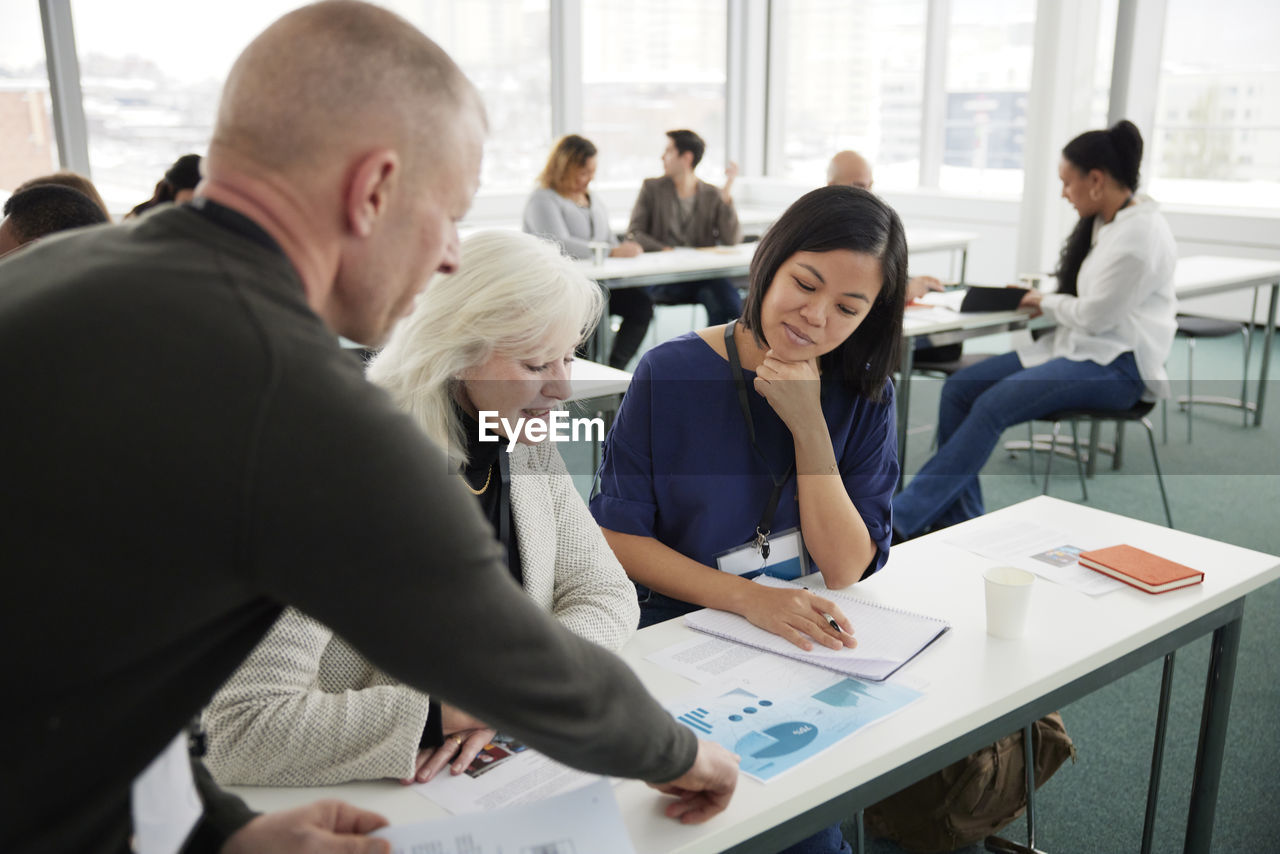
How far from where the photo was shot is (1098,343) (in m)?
3.71

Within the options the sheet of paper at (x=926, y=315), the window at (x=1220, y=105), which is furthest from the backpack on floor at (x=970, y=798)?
the window at (x=1220, y=105)

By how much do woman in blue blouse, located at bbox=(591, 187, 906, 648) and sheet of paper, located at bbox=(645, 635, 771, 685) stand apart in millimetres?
264

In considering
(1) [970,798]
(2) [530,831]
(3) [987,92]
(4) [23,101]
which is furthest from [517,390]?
(3) [987,92]

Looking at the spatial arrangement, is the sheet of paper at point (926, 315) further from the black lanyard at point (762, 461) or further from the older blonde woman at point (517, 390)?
the older blonde woman at point (517, 390)

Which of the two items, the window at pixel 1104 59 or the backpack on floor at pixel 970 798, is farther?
the window at pixel 1104 59

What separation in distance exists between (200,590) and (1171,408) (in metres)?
5.83

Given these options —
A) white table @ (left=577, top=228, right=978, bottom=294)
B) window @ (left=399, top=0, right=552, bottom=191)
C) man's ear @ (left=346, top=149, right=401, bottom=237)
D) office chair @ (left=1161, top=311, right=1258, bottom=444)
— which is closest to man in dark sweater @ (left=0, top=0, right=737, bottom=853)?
man's ear @ (left=346, top=149, right=401, bottom=237)

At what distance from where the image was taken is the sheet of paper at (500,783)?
1.09 meters

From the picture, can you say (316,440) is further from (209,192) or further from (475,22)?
(475,22)

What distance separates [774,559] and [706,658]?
39 cm

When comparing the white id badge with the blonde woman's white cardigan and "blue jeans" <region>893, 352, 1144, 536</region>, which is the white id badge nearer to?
the blonde woman's white cardigan

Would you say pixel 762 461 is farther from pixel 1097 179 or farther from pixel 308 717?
pixel 1097 179

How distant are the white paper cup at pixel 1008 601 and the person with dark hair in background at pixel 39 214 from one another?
211 cm

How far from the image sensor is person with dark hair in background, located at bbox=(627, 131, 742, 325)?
21.1 ft
